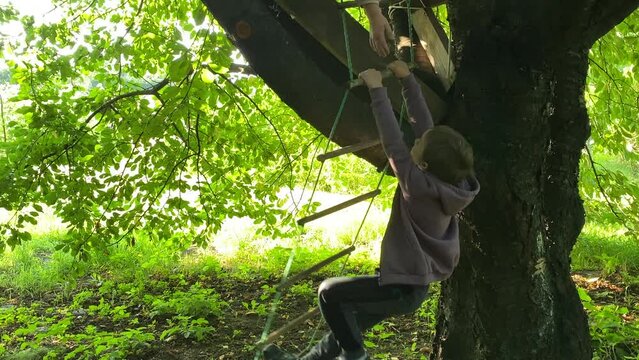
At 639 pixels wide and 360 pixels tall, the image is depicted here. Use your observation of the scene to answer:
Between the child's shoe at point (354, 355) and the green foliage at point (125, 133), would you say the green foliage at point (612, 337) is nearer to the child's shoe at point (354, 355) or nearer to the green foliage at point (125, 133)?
the child's shoe at point (354, 355)

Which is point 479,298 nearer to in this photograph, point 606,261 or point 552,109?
point 552,109

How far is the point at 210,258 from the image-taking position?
6992 mm

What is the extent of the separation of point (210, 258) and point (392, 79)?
5.29 meters

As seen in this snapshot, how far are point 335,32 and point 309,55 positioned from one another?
0.14m

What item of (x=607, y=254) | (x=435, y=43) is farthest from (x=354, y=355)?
(x=607, y=254)

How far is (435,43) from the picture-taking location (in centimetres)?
263

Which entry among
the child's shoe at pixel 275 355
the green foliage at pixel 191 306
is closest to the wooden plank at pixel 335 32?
the child's shoe at pixel 275 355

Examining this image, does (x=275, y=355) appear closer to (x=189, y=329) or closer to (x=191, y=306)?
(x=189, y=329)

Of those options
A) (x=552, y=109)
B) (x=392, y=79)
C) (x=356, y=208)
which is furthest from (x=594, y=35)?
(x=356, y=208)

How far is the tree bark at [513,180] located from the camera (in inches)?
93.0

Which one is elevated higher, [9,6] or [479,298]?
[9,6]

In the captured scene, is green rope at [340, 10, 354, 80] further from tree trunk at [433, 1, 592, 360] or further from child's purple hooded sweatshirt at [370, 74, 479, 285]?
tree trunk at [433, 1, 592, 360]

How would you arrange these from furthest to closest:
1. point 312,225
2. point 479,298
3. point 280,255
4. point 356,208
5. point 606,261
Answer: point 356,208 < point 312,225 < point 280,255 < point 606,261 < point 479,298

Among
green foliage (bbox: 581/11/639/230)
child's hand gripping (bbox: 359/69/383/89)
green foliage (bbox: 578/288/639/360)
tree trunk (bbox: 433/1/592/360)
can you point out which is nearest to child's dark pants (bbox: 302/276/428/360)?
tree trunk (bbox: 433/1/592/360)
